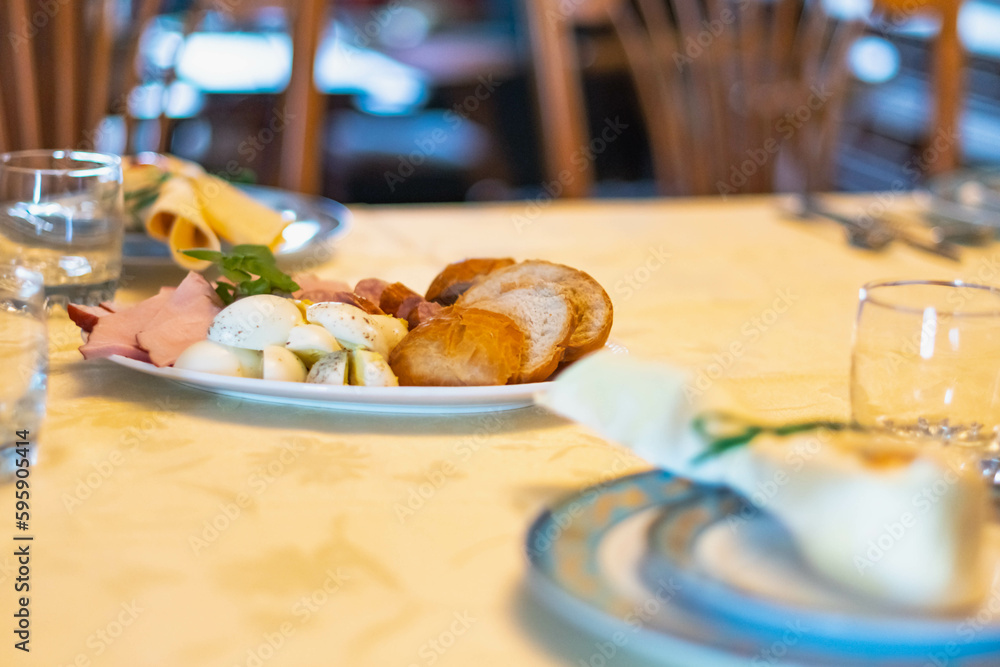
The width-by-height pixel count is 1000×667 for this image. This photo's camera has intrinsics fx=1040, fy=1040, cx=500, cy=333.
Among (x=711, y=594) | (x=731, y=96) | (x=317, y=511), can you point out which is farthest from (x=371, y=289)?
(x=731, y=96)

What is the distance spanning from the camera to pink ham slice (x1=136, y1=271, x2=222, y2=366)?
0.61m

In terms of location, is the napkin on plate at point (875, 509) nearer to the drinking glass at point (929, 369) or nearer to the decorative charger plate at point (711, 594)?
the decorative charger plate at point (711, 594)

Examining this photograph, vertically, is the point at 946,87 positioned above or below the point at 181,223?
above

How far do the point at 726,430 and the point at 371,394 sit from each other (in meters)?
0.23

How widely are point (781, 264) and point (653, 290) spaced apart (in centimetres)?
20

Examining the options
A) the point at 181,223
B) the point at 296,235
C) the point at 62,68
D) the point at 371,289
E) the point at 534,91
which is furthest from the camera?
the point at 534,91

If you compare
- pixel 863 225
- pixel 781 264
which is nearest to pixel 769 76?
pixel 863 225

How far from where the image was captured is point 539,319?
0.62 metres

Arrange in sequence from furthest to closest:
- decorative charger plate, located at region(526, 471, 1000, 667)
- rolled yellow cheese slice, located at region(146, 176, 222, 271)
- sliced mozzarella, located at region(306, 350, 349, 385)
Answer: rolled yellow cheese slice, located at region(146, 176, 222, 271)
sliced mozzarella, located at region(306, 350, 349, 385)
decorative charger plate, located at region(526, 471, 1000, 667)

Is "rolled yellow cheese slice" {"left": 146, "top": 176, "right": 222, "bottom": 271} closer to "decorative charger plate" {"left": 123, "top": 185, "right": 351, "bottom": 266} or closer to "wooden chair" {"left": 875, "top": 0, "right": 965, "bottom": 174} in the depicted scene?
"decorative charger plate" {"left": 123, "top": 185, "right": 351, "bottom": 266}

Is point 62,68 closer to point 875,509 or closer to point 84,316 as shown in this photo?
point 84,316

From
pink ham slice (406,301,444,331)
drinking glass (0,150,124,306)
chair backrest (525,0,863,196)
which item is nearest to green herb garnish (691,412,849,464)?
pink ham slice (406,301,444,331)

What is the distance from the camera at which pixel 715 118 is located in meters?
2.00

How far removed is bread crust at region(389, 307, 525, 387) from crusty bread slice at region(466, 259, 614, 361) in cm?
5
